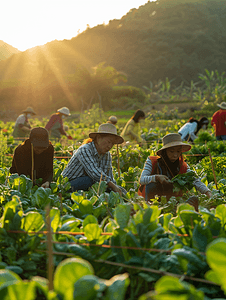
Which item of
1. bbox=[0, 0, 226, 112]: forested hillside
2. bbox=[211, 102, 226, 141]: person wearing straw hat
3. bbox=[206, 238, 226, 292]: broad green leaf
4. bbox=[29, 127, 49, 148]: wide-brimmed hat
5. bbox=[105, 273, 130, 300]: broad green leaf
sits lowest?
bbox=[211, 102, 226, 141]: person wearing straw hat

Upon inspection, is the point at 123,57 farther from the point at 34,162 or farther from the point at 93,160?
the point at 34,162

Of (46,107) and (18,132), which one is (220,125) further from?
(46,107)

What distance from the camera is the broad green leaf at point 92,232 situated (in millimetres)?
1261

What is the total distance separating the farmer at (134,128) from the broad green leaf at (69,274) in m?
5.90

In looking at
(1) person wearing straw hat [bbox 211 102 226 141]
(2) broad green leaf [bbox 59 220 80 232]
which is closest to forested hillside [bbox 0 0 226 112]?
(1) person wearing straw hat [bbox 211 102 226 141]

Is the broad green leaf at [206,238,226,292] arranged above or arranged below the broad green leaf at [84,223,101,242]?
above

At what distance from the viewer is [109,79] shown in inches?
1524

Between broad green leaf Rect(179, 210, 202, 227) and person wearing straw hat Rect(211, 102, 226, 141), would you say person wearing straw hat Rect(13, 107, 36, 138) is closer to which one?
person wearing straw hat Rect(211, 102, 226, 141)

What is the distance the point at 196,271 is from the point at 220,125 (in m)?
7.10

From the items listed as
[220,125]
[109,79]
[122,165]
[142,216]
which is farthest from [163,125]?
[109,79]

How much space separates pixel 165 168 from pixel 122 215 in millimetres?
1799

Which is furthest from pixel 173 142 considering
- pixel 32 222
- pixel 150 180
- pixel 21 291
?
pixel 21 291

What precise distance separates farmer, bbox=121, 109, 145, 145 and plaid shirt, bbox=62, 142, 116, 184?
10.8ft

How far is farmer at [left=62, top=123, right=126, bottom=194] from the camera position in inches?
128
